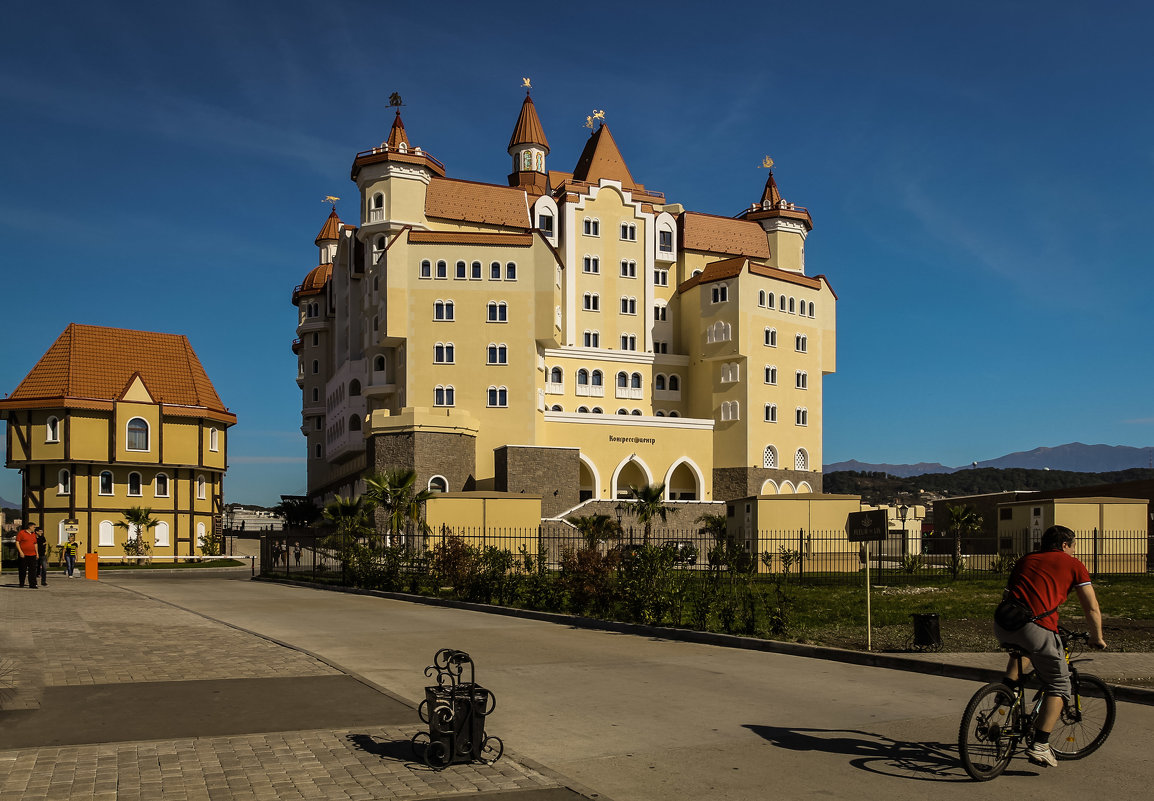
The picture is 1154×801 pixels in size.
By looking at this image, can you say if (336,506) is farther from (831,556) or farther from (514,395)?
(514,395)

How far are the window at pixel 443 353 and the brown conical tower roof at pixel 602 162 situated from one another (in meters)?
20.2

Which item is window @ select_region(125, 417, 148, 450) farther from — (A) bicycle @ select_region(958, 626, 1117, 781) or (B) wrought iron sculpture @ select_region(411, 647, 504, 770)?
(A) bicycle @ select_region(958, 626, 1117, 781)

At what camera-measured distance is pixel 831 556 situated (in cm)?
4284

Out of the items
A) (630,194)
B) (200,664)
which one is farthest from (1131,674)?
(630,194)

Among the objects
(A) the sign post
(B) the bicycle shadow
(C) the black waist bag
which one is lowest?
(B) the bicycle shadow

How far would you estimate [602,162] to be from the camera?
78.9 meters

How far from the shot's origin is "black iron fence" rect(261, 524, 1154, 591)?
2461cm

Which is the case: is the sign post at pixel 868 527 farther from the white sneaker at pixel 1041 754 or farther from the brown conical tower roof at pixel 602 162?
the brown conical tower roof at pixel 602 162

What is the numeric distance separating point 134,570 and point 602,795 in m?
45.4

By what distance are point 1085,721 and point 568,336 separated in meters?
63.4

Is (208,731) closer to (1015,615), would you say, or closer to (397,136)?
(1015,615)

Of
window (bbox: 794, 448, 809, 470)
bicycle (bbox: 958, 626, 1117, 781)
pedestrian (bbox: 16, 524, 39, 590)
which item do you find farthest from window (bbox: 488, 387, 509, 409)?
bicycle (bbox: 958, 626, 1117, 781)

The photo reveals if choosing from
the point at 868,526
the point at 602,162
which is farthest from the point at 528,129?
the point at 868,526

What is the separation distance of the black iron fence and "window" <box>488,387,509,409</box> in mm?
10078
